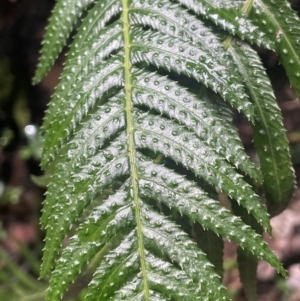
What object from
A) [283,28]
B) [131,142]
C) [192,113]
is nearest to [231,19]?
[283,28]

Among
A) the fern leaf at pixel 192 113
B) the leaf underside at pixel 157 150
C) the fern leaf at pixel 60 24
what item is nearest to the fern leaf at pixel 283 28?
the leaf underside at pixel 157 150

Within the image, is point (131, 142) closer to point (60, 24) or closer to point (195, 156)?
point (195, 156)

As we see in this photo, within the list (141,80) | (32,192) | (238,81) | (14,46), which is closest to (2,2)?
(14,46)

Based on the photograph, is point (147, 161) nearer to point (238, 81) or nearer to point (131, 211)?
point (131, 211)

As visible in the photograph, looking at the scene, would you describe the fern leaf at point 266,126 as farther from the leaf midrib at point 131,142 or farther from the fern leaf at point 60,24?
the fern leaf at point 60,24

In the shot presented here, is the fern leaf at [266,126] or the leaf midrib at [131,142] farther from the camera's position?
the fern leaf at [266,126]

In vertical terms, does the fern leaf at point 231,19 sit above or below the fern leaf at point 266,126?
above

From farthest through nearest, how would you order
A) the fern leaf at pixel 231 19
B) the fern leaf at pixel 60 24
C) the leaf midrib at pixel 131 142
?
the fern leaf at pixel 60 24, the fern leaf at pixel 231 19, the leaf midrib at pixel 131 142

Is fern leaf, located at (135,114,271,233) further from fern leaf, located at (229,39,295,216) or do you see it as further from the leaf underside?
fern leaf, located at (229,39,295,216)
